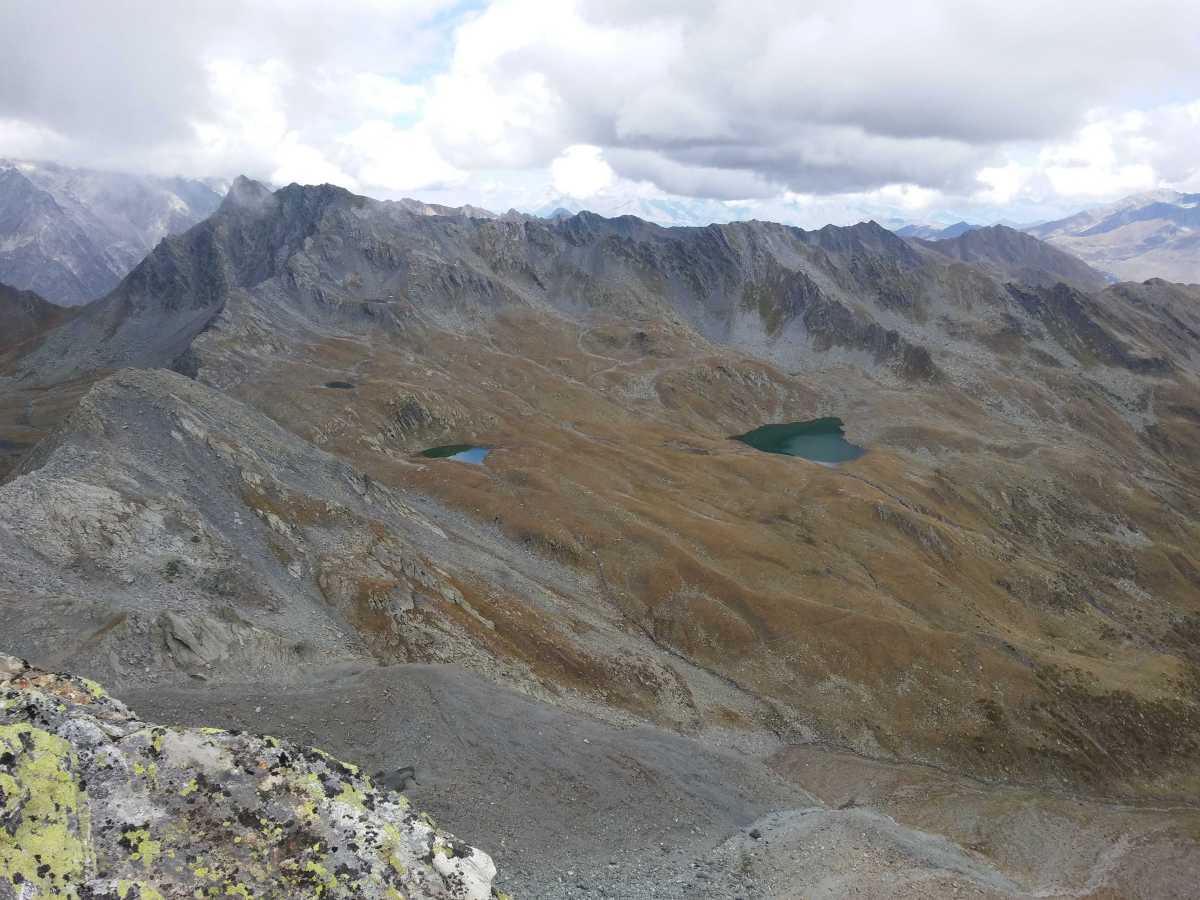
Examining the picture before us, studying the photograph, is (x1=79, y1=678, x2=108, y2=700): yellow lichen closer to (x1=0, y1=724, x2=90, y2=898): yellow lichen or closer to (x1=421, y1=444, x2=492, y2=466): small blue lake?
(x1=0, y1=724, x2=90, y2=898): yellow lichen

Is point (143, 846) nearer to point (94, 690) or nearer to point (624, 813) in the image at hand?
point (94, 690)

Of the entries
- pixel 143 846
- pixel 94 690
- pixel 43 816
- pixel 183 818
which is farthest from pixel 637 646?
pixel 43 816

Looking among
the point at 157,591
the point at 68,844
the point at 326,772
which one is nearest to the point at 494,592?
the point at 157,591

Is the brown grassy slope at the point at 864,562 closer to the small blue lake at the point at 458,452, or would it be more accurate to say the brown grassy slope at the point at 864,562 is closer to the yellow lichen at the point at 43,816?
the small blue lake at the point at 458,452

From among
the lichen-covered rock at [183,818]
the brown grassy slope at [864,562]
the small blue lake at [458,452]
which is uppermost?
the lichen-covered rock at [183,818]

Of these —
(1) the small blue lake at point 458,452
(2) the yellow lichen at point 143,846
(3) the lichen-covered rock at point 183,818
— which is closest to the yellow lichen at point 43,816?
(3) the lichen-covered rock at point 183,818

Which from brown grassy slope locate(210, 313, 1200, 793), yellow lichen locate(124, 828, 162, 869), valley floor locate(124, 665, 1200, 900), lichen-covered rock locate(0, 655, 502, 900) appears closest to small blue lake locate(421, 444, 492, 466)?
brown grassy slope locate(210, 313, 1200, 793)
